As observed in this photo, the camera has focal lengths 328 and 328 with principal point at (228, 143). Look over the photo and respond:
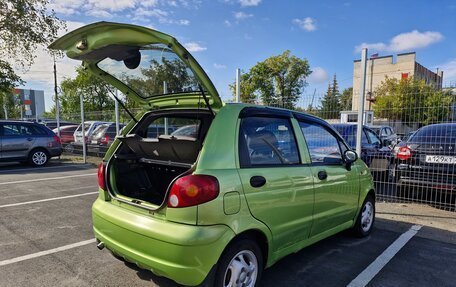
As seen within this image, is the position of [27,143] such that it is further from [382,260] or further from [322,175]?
[382,260]

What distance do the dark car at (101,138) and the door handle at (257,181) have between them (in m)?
10.5

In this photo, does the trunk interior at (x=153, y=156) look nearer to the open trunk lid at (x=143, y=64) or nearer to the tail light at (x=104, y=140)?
the open trunk lid at (x=143, y=64)

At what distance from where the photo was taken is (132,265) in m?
3.14

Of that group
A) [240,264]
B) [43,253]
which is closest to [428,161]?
[240,264]

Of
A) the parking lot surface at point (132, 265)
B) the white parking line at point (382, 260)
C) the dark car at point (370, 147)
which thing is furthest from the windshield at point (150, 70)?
the dark car at point (370, 147)

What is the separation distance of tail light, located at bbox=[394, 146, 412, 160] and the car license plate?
1.01 ft

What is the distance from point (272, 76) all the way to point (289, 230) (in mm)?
38344

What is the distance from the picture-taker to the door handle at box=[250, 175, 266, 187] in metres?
2.74

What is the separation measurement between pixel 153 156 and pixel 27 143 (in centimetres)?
954

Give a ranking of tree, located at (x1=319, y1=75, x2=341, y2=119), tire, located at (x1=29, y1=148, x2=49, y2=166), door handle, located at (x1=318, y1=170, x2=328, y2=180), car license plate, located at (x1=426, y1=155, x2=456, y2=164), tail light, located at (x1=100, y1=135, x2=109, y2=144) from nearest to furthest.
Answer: door handle, located at (x1=318, y1=170, x2=328, y2=180)
car license plate, located at (x1=426, y1=155, x2=456, y2=164)
tree, located at (x1=319, y1=75, x2=341, y2=119)
tire, located at (x1=29, y1=148, x2=49, y2=166)
tail light, located at (x1=100, y1=135, x2=109, y2=144)

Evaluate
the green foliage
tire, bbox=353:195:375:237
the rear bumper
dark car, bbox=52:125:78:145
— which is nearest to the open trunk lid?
the rear bumper

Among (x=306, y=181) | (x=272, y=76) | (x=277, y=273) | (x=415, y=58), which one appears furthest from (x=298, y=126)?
(x=415, y=58)

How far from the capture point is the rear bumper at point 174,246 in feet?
7.82

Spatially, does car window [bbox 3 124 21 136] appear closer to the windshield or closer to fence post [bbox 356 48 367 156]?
the windshield
